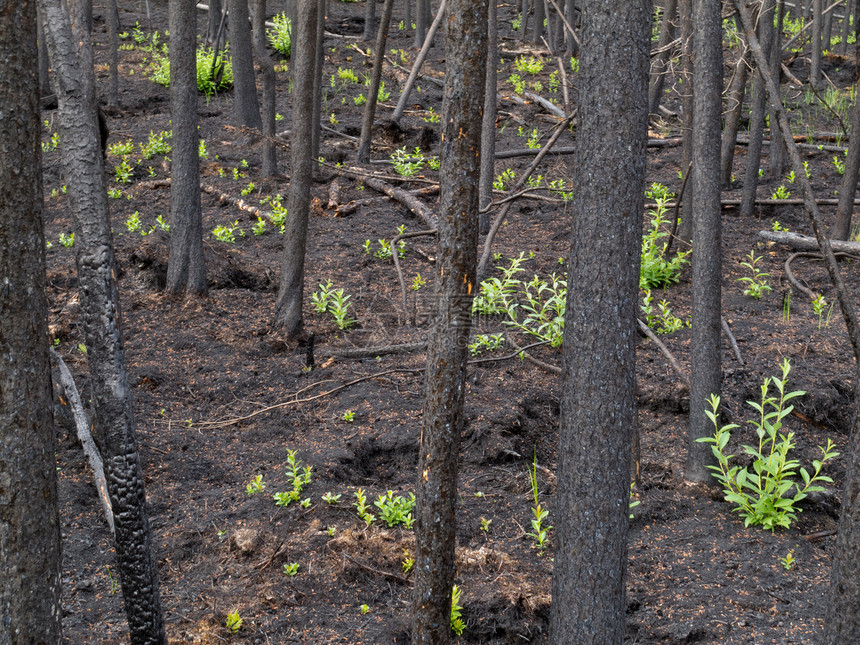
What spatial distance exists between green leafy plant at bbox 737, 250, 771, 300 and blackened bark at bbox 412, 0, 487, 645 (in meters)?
6.32

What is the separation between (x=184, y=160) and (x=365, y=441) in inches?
184

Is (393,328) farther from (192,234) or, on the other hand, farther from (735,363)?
(735,363)

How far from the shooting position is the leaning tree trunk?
338 centimetres

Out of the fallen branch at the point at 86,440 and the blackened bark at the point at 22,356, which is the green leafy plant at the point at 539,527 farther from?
the blackened bark at the point at 22,356

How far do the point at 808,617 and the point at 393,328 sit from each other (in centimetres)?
539

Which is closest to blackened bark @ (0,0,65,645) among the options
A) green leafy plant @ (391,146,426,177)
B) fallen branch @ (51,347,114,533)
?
fallen branch @ (51,347,114,533)

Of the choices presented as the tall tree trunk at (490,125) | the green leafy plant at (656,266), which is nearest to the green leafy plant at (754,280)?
the green leafy plant at (656,266)

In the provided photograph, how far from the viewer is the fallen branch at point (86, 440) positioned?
496 centimetres

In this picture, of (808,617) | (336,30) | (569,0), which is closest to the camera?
(808,617)

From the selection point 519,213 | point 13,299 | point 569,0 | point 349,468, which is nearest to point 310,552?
point 349,468

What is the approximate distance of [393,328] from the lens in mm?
8492

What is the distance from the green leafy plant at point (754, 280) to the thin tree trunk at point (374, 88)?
6534mm

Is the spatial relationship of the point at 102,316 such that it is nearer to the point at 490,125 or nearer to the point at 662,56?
the point at 490,125

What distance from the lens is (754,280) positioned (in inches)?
361
